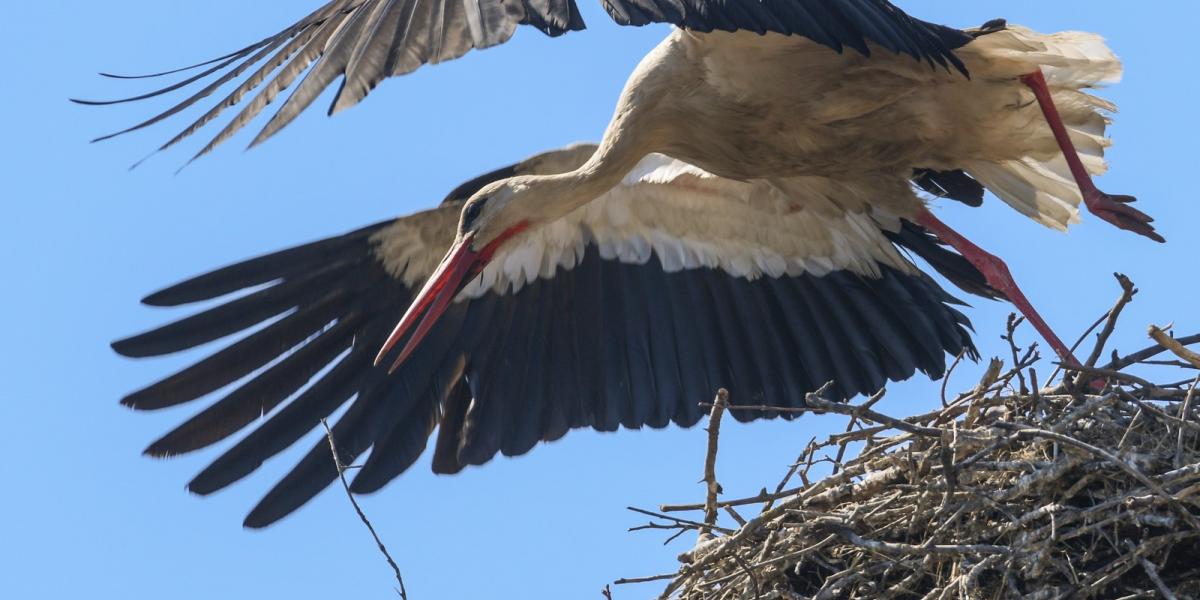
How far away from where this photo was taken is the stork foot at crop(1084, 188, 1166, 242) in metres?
6.45

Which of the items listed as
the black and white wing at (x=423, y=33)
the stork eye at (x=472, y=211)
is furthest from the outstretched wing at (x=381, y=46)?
the stork eye at (x=472, y=211)

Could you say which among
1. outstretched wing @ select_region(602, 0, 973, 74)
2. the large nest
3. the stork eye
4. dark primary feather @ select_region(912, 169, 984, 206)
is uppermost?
dark primary feather @ select_region(912, 169, 984, 206)

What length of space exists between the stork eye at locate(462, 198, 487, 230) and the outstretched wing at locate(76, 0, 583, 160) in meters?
1.01

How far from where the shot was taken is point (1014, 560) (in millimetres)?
4688

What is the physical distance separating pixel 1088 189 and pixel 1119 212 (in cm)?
14

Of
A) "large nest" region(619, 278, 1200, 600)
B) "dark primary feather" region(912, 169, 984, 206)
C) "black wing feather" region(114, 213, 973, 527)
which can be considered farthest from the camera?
"dark primary feather" region(912, 169, 984, 206)

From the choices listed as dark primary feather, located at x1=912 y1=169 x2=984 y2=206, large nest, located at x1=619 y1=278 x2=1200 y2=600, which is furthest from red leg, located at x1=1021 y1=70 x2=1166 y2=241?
large nest, located at x1=619 y1=278 x2=1200 y2=600

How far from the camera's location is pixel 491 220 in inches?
246

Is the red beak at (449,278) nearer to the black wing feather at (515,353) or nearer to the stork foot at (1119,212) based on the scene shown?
the black wing feather at (515,353)

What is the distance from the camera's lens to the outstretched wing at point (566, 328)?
6.59 m

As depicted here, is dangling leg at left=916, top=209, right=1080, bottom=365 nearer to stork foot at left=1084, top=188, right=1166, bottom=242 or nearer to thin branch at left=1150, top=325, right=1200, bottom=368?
stork foot at left=1084, top=188, right=1166, bottom=242

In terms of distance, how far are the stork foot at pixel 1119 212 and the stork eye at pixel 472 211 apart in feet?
7.15

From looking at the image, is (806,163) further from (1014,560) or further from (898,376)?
(1014,560)

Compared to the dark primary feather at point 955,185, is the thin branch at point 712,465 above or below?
below
